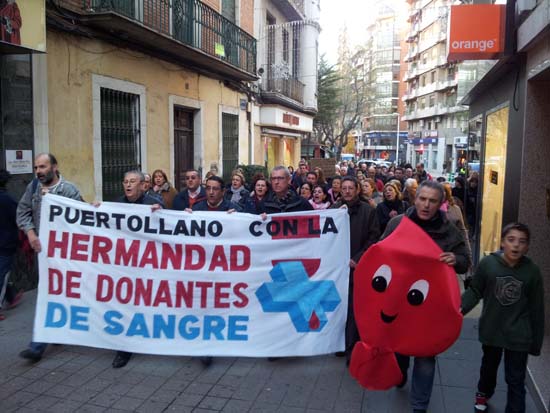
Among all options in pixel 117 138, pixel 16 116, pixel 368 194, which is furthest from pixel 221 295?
pixel 117 138

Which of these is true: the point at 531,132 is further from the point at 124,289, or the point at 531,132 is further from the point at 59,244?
the point at 59,244

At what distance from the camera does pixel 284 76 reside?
782 inches

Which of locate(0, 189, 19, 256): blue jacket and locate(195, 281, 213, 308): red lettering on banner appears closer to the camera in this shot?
locate(195, 281, 213, 308): red lettering on banner

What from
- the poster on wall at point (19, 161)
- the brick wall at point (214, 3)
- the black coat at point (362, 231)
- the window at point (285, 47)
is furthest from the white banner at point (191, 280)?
the window at point (285, 47)

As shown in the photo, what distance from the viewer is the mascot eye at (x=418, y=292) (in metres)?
3.51

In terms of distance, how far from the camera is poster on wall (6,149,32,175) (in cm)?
682

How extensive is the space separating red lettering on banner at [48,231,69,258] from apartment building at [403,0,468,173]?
166ft

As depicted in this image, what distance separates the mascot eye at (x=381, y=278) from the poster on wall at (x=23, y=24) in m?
5.02

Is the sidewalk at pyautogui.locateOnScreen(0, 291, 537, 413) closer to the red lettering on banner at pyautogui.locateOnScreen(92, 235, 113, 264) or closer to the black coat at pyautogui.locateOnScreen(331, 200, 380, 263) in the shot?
the red lettering on banner at pyautogui.locateOnScreen(92, 235, 113, 264)

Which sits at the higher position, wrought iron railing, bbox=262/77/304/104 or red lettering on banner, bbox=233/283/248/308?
wrought iron railing, bbox=262/77/304/104

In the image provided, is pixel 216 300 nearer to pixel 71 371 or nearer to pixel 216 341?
pixel 216 341

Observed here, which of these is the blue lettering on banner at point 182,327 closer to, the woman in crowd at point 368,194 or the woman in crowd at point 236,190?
the woman in crowd at point 368,194

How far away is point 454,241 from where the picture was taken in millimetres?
3662

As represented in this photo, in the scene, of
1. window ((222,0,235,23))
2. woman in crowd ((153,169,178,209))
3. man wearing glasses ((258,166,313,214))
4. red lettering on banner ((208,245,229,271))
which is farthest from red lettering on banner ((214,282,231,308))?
window ((222,0,235,23))
